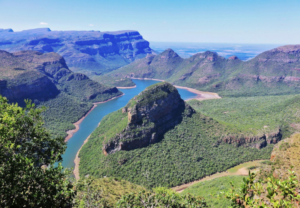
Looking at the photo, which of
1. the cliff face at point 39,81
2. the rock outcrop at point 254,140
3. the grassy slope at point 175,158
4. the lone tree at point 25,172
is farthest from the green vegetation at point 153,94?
the cliff face at point 39,81

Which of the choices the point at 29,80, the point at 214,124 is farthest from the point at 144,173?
the point at 29,80

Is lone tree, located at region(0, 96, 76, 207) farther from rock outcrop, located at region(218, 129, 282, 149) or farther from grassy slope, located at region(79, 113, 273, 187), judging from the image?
rock outcrop, located at region(218, 129, 282, 149)

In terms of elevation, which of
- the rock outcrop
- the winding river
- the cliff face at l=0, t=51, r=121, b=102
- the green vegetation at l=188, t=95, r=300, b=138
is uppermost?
the cliff face at l=0, t=51, r=121, b=102

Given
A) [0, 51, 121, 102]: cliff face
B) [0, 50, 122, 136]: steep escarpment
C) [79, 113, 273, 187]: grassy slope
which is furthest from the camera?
[0, 51, 121, 102]: cliff face

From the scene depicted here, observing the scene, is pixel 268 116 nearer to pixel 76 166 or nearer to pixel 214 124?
pixel 214 124

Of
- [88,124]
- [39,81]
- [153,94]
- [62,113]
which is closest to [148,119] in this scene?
[153,94]

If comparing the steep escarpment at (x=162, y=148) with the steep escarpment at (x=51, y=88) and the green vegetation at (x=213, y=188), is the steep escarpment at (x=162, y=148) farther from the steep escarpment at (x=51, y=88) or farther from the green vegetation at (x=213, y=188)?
the steep escarpment at (x=51, y=88)

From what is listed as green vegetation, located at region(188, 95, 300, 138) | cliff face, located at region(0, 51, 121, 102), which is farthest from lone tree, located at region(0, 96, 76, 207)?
cliff face, located at region(0, 51, 121, 102)
